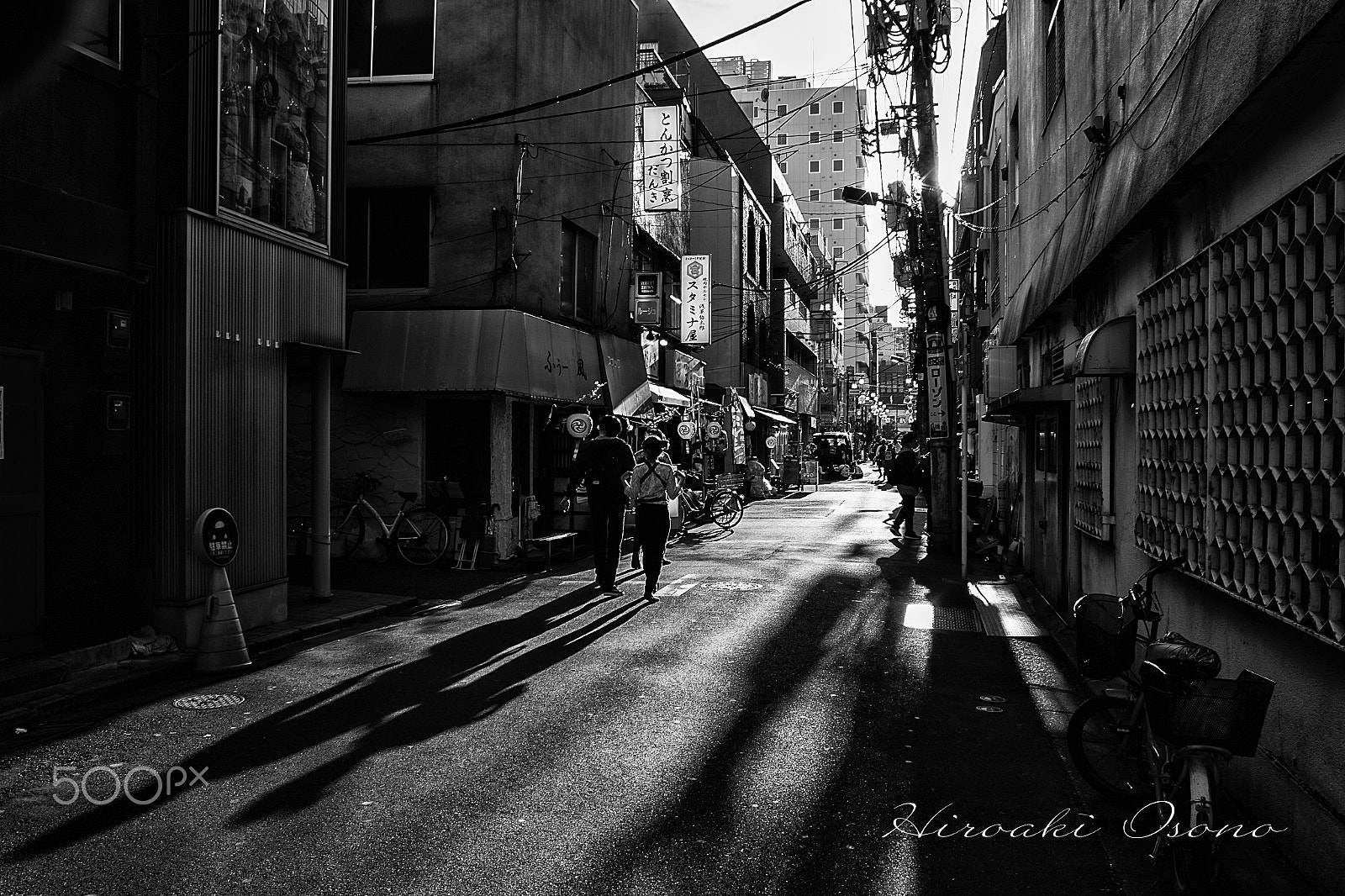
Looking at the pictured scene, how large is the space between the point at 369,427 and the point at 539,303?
350 centimetres

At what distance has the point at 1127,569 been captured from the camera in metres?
8.20

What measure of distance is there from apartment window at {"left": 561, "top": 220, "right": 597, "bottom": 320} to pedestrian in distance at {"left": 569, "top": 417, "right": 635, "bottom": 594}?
6.10 meters

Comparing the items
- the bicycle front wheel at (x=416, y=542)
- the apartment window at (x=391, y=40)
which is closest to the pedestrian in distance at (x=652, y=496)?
the bicycle front wheel at (x=416, y=542)

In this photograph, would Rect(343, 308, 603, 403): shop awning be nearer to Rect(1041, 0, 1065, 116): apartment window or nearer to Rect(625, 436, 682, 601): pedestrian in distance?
Rect(625, 436, 682, 601): pedestrian in distance

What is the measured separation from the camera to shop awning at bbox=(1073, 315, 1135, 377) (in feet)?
26.5

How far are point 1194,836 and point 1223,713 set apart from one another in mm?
487

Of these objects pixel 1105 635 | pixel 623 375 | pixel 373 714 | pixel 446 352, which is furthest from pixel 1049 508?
pixel 623 375

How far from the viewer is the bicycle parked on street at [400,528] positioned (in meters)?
15.2

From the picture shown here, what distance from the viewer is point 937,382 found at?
2256 cm

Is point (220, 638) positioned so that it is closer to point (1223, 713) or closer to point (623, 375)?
point (1223, 713)

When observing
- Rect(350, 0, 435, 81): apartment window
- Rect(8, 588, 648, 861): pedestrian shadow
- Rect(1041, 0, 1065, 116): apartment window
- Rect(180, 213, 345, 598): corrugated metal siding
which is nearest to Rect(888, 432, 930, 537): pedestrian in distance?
Rect(1041, 0, 1065, 116): apartment window

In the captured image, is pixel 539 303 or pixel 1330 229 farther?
pixel 539 303

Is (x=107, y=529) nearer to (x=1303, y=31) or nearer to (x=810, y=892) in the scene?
(x=810, y=892)

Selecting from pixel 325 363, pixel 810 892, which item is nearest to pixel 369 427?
pixel 325 363
